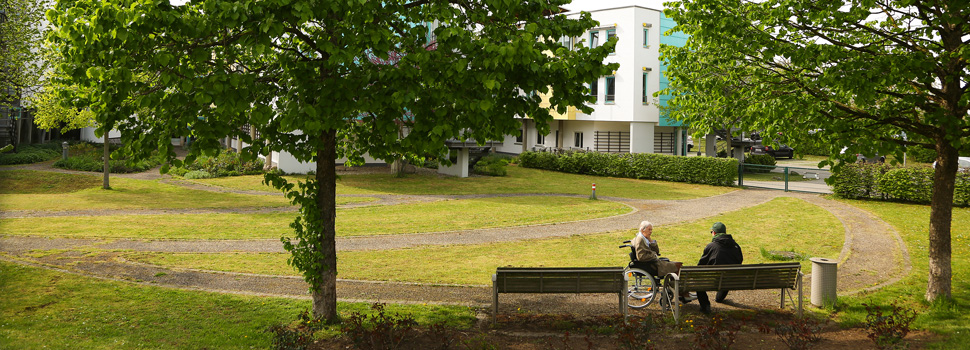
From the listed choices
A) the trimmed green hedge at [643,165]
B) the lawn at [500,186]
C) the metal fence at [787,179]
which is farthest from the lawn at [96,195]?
the metal fence at [787,179]

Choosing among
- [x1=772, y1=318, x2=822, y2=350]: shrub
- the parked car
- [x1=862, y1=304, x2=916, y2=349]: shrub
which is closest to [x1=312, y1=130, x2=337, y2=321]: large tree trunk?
[x1=772, y1=318, x2=822, y2=350]: shrub

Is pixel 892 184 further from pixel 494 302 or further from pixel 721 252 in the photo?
pixel 494 302

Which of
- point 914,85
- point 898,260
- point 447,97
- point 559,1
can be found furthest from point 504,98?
point 898,260

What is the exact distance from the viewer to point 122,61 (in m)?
6.48

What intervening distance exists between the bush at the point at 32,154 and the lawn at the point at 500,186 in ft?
37.3

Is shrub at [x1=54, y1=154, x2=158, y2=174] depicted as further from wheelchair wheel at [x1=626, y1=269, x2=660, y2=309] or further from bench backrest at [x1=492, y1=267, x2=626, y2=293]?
wheelchair wheel at [x1=626, y1=269, x2=660, y2=309]

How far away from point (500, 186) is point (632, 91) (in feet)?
49.0

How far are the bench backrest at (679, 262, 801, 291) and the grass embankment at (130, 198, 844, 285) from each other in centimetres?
385

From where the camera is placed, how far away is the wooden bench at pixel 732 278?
30.1 ft

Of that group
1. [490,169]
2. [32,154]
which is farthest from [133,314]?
[32,154]

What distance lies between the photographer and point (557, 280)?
9.09 m

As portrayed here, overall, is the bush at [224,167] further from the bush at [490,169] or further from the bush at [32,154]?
the bush at [490,169]

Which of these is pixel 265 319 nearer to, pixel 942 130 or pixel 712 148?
pixel 942 130

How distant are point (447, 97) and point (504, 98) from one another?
2.26ft
